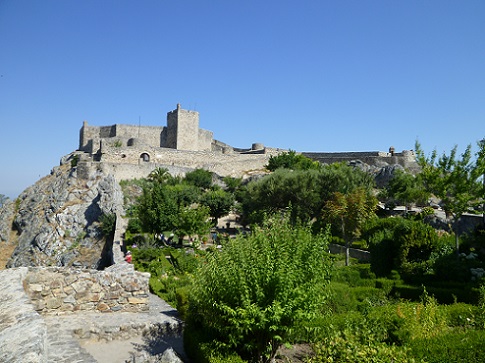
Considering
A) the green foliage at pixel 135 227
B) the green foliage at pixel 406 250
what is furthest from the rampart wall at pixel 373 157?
the green foliage at pixel 406 250

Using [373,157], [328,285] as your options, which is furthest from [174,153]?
[328,285]

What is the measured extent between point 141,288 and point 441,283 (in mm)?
8078

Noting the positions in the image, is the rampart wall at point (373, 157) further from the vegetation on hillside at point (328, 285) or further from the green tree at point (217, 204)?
the vegetation on hillside at point (328, 285)

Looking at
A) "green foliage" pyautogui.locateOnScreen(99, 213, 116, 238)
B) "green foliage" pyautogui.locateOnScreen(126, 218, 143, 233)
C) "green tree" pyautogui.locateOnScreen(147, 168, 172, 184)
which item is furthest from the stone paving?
"green tree" pyautogui.locateOnScreen(147, 168, 172, 184)

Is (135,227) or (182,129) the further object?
(182,129)

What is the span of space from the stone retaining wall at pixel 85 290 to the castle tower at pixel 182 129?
128 feet

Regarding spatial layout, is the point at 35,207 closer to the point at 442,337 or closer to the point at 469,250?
the point at 469,250

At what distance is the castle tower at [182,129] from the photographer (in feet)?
154

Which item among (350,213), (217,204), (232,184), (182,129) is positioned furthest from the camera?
(182,129)

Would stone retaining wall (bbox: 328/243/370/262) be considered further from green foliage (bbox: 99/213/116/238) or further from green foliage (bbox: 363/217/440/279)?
green foliage (bbox: 99/213/116/238)

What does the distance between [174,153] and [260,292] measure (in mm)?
36770

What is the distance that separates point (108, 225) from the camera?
83.1 feet

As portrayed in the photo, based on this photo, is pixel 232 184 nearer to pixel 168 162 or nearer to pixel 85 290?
pixel 168 162

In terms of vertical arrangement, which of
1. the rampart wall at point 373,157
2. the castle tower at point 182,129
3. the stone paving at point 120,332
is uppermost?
the castle tower at point 182,129
